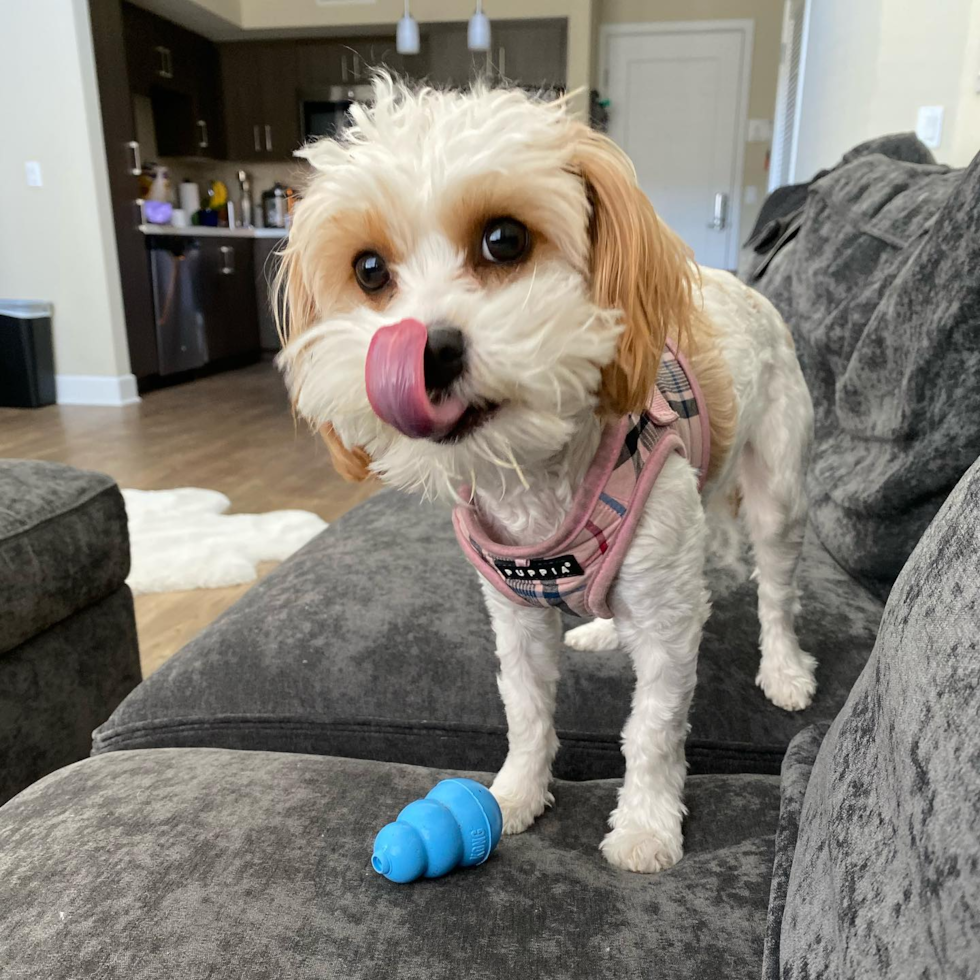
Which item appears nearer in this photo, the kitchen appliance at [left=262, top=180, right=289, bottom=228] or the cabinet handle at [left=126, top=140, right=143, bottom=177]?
the cabinet handle at [left=126, top=140, right=143, bottom=177]

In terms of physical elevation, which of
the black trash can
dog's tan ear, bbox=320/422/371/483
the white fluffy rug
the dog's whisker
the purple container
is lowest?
the white fluffy rug

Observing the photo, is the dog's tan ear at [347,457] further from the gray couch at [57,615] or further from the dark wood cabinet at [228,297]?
the dark wood cabinet at [228,297]

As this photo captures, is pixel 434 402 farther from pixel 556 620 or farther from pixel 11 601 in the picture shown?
pixel 11 601

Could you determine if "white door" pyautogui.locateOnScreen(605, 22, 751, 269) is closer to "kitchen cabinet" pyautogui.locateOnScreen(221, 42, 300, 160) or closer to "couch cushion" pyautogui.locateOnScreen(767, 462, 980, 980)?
"kitchen cabinet" pyautogui.locateOnScreen(221, 42, 300, 160)

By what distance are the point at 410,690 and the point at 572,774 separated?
0.27 m

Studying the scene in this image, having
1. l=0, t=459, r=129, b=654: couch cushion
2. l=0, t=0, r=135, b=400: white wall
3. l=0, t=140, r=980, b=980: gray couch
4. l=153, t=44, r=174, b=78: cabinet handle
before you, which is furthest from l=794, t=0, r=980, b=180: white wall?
l=153, t=44, r=174, b=78: cabinet handle

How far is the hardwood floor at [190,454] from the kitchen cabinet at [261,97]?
2.97 metres

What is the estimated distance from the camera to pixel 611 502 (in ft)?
3.00

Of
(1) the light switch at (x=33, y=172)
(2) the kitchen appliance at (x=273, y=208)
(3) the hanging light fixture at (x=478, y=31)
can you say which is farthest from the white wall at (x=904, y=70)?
(2) the kitchen appliance at (x=273, y=208)

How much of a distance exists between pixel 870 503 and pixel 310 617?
90cm

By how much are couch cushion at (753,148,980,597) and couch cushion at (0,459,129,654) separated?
1296 millimetres

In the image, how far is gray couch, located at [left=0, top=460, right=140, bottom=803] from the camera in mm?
1278

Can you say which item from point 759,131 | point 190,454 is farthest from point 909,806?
point 759,131

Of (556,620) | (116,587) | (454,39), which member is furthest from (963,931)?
(454,39)
